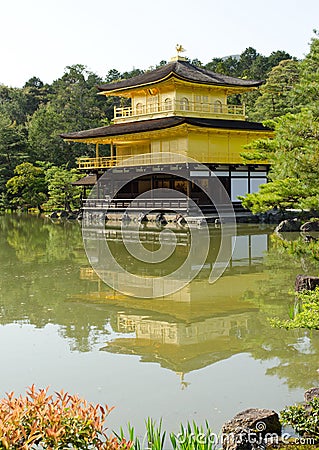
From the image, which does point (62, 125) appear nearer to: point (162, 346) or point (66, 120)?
point (66, 120)

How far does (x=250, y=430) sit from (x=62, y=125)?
42.4 metres

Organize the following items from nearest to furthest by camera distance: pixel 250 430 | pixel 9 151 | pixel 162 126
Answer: pixel 250 430 → pixel 162 126 → pixel 9 151

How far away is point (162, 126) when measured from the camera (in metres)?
25.4

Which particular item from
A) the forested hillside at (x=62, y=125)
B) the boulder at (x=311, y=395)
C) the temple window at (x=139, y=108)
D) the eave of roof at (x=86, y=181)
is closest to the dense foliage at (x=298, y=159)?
the boulder at (x=311, y=395)

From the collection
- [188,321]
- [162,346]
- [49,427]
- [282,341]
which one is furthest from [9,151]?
[49,427]

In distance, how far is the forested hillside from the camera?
3681cm

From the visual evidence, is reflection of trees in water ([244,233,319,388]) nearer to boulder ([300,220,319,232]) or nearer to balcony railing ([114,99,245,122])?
boulder ([300,220,319,232])

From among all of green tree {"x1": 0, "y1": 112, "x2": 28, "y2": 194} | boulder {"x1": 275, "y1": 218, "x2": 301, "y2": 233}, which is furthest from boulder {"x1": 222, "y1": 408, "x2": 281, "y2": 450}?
green tree {"x1": 0, "y1": 112, "x2": 28, "y2": 194}

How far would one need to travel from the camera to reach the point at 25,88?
6450 centimetres

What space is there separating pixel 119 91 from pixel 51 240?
43.3 ft

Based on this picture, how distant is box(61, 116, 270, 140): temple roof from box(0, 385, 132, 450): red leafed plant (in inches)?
863

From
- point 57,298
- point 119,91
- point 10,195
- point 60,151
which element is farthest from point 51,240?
point 60,151

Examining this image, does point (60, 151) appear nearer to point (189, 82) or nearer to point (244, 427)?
point (189, 82)

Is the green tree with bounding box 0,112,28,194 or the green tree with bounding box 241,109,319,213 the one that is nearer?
the green tree with bounding box 241,109,319,213
